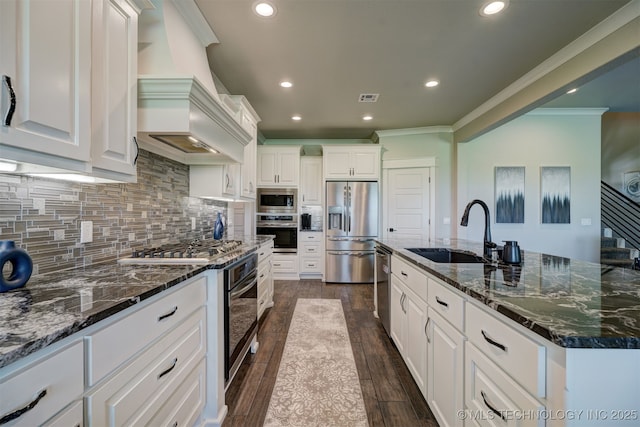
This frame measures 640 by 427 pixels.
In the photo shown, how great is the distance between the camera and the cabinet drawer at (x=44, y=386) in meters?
0.55

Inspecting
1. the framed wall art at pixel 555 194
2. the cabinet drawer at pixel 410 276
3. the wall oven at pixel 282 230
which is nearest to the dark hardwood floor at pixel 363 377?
the cabinet drawer at pixel 410 276

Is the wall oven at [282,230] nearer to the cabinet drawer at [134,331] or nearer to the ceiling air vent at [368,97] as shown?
the ceiling air vent at [368,97]

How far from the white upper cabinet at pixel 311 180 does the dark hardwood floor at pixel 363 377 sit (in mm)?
2188

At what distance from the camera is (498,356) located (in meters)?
0.93

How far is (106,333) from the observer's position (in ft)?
2.62

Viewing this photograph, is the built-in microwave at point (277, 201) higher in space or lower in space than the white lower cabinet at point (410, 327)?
higher

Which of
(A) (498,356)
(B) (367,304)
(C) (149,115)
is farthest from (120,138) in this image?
(B) (367,304)

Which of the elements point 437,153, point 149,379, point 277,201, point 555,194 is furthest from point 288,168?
point 555,194

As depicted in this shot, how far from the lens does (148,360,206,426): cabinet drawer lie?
1083 mm

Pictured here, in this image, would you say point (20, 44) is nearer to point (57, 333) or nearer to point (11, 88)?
point (11, 88)

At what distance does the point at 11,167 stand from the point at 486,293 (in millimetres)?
1909

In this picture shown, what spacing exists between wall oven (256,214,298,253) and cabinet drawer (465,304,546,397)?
383 centimetres

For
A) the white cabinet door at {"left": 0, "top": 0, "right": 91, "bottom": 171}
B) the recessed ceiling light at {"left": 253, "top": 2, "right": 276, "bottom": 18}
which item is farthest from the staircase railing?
the white cabinet door at {"left": 0, "top": 0, "right": 91, "bottom": 171}

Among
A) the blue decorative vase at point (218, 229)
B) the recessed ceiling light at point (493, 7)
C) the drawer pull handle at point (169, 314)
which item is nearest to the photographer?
the drawer pull handle at point (169, 314)
